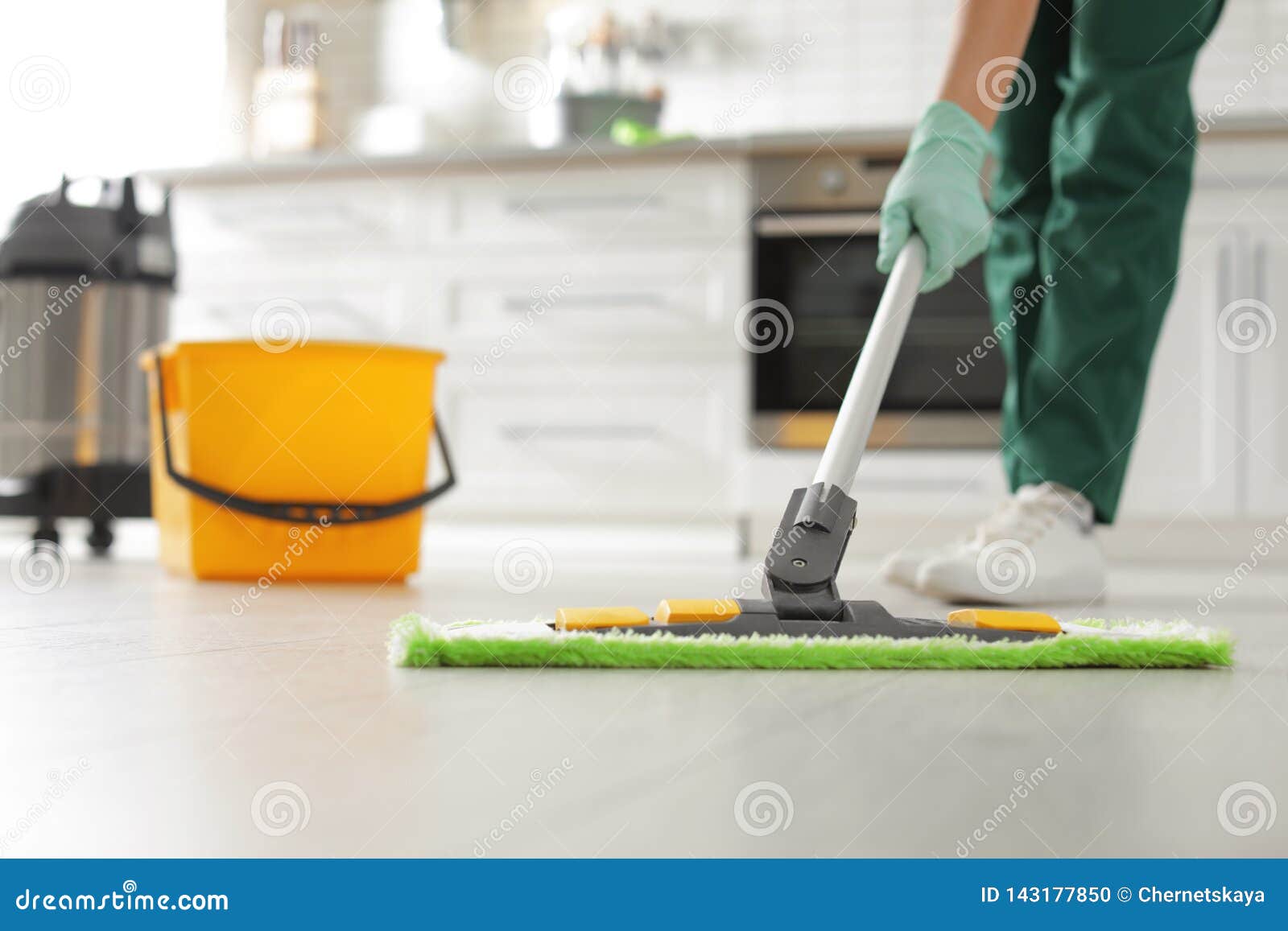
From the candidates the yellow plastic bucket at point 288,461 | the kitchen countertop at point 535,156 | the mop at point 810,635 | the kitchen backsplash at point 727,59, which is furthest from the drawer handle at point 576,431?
the mop at point 810,635

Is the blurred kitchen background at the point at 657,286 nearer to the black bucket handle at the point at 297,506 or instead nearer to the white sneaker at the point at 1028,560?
the black bucket handle at the point at 297,506

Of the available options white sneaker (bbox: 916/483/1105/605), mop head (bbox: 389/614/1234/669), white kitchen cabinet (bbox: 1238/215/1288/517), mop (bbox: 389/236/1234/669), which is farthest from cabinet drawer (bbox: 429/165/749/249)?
mop head (bbox: 389/614/1234/669)

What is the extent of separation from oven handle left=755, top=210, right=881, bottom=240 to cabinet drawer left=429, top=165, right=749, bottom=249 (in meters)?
0.07

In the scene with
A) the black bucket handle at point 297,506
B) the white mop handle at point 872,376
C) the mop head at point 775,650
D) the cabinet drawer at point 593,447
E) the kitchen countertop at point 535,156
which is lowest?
the cabinet drawer at point 593,447

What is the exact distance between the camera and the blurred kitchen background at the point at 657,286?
223cm

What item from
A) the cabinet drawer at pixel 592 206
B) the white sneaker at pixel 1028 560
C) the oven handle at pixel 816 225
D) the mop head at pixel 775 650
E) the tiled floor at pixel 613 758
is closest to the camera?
the tiled floor at pixel 613 758

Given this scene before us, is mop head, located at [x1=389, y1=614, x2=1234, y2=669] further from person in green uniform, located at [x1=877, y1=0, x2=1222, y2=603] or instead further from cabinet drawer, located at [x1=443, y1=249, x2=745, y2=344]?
cabinet drawer, located at [x1=443, y1=249, x2=745, y2=344]

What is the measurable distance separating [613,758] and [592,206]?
6.98ft

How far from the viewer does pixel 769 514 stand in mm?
2283

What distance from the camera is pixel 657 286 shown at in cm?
245

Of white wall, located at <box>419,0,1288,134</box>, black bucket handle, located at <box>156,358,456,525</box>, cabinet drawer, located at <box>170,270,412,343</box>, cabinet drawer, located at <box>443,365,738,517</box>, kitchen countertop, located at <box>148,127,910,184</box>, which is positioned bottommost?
cabinet drawer, located at <box>443,365,738,517</box>

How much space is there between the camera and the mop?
718 millimetres

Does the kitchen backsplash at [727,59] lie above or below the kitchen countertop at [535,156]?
above

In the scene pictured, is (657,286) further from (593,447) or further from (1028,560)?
(1028,560)
